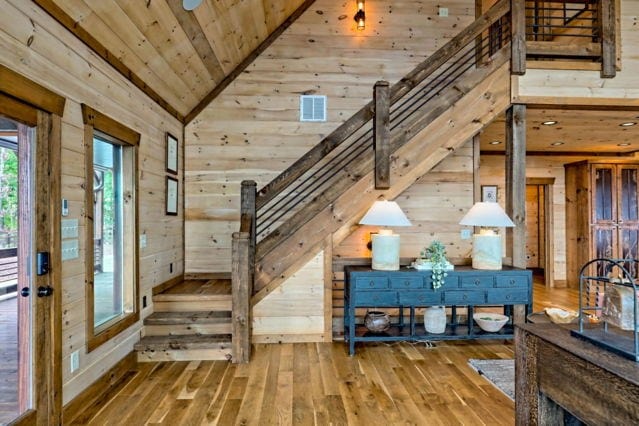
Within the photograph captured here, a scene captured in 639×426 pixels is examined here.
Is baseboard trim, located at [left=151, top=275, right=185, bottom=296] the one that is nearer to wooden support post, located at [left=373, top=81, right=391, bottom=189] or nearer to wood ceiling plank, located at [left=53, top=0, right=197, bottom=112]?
wood ceiling plank, located at [left=53, top=0, right=197, bottom=112]

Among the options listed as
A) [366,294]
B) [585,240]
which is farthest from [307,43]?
[585,240]

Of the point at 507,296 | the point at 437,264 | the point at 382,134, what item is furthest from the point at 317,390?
the point at 382,134

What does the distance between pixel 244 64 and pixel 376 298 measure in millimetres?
3438

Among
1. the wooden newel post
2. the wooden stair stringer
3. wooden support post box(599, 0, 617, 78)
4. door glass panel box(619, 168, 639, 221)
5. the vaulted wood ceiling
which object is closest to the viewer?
the vaulted wood ceiling

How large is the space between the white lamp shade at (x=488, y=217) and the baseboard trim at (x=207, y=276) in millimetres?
3042

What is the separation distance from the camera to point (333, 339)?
414 centimetres

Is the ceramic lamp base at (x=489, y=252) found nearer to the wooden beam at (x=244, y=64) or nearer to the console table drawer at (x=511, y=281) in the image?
the console table drawer at (x=511, y=281)

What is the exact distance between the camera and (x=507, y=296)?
3840 millimetres

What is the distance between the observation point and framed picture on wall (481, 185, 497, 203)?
699cm

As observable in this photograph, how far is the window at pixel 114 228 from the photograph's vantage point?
318cm

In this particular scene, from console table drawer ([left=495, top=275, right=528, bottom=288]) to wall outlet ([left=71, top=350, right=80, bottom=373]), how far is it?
3.69 metres

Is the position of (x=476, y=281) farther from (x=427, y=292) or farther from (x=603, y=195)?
(x=603, y=195)

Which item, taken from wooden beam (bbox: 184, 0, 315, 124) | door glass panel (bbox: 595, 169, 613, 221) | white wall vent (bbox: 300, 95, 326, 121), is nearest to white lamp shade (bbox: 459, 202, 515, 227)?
white wall vent (bbox: 300, 95, 326, 121)

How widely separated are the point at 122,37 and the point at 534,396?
139 inches
